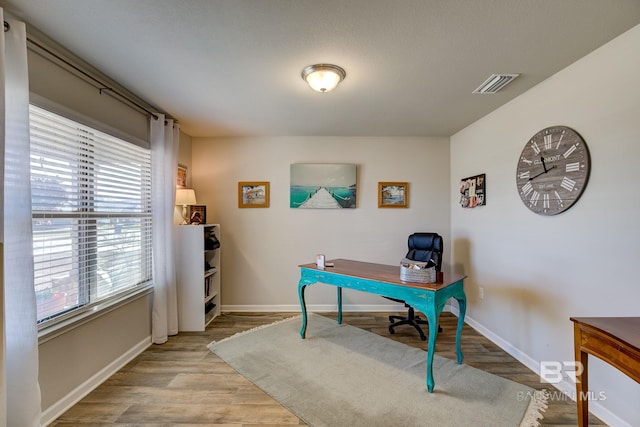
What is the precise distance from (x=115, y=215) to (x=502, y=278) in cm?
381

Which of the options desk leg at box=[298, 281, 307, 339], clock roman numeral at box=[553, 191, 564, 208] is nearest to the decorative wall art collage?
desk leg at box=[298, 281, 307, 339]

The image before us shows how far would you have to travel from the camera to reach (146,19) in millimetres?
1470

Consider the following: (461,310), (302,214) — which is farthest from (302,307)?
(461,310)

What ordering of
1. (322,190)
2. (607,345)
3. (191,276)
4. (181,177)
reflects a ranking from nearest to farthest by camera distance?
(607,345)
(191,276)
(181,177)
(322,190)

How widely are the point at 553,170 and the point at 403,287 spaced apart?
150 cm

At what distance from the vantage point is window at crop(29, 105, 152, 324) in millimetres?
1678

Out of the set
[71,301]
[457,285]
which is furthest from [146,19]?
[457,285]

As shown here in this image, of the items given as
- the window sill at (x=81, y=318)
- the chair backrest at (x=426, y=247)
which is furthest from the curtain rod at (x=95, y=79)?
the chair backrest at (x=426, y=247)

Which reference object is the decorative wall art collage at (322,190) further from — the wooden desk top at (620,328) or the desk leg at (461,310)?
the wooden desk top at (620,328)

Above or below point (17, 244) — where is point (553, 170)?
above

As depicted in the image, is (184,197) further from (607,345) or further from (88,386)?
(607,345)

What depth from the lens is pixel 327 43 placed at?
1.68 metres

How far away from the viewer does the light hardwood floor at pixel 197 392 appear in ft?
5.60

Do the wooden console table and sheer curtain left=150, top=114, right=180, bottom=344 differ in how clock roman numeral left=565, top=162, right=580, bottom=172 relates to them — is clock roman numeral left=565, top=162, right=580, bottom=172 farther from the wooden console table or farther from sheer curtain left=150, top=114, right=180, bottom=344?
sheer curtain left=150, top=114, right=180, bottom=344
